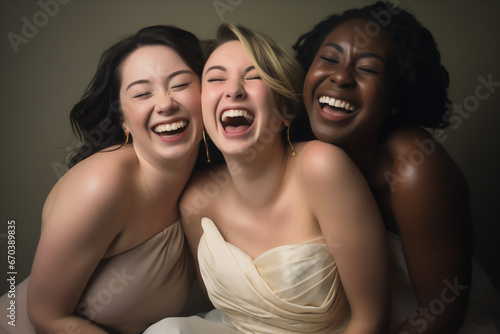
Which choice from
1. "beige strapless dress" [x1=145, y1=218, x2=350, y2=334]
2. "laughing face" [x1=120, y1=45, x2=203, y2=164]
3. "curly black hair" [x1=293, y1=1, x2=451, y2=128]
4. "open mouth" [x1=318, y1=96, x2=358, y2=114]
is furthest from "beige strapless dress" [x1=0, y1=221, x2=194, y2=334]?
"curly black hair" [x1=293, y1=1, x2=451, y2=128]

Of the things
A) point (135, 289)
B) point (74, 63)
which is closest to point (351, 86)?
point (135, 289)

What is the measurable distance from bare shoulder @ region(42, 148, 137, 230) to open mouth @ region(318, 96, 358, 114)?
653 mm

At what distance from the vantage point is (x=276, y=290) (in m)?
1.34

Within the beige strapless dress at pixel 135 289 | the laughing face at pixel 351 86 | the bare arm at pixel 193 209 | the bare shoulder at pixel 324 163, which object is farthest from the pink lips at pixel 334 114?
the beige strapless dress at pixel 135 289

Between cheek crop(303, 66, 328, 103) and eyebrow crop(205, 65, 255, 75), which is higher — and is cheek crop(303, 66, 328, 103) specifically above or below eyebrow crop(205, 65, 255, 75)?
below

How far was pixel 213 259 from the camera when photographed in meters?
1.44

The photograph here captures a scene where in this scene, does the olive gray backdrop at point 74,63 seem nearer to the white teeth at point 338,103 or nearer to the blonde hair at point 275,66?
the blonde hair at point 275,66

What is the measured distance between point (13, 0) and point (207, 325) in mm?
1479

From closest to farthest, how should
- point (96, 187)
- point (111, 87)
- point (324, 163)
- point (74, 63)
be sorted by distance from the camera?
point (324, 163), point (96, 187), point (111, 87), point (74, 63)

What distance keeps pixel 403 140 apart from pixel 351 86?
0.24m

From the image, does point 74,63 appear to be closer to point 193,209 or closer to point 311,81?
point 193,209

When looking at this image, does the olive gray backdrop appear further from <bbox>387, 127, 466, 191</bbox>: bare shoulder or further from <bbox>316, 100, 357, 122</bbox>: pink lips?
<bbox>316, 100, 357, 122</bbox>: pink lips

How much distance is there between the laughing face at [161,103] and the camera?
1394mm

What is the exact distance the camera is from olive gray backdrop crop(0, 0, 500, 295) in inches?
70.9
